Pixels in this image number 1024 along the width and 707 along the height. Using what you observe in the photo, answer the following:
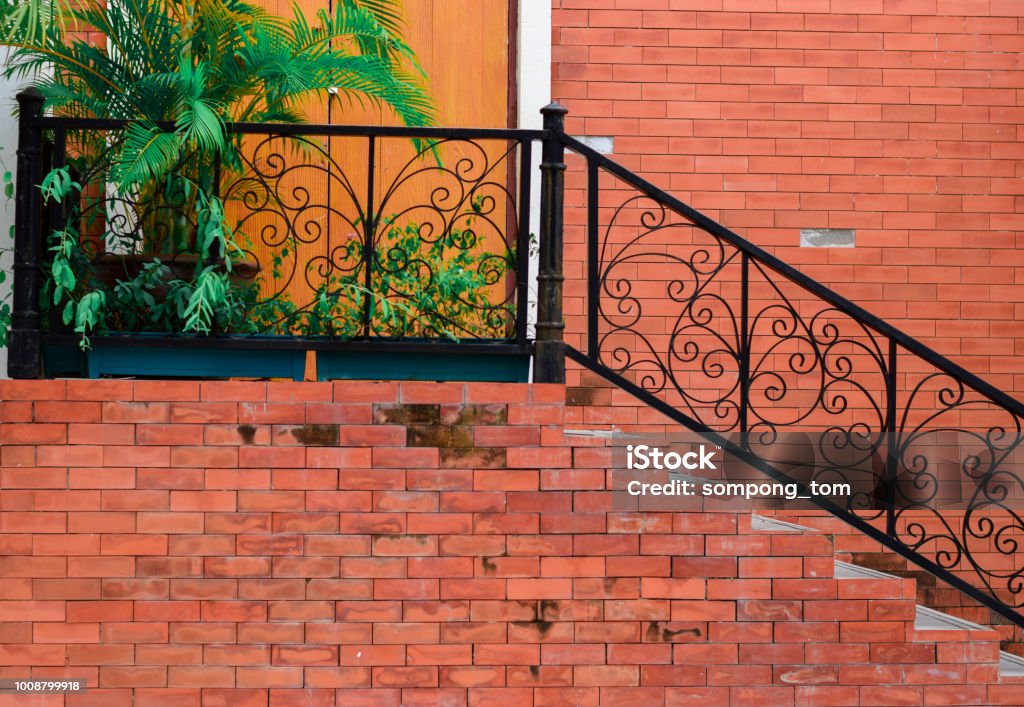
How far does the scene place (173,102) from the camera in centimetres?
463

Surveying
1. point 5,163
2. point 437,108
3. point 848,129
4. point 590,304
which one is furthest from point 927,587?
point 5,163

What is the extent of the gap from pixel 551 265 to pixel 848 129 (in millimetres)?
2458

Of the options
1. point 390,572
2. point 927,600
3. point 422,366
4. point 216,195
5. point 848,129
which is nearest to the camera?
point 390,572

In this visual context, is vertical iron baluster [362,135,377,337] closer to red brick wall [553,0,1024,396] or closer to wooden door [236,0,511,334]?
wooden door [236,0,511,334]

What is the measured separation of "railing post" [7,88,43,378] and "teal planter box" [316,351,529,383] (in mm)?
1211

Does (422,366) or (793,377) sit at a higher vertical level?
(422,366)

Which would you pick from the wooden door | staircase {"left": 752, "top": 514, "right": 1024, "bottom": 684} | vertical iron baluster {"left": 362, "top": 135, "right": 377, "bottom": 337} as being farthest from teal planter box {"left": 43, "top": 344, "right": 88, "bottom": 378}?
staircase {"left": 752, "top": 514, "right": 1024, "bottom": 684}

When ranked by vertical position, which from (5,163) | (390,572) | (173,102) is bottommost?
(390,572)

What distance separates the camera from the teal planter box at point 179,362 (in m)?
4.57

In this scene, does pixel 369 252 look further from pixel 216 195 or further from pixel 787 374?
pixel 787 374

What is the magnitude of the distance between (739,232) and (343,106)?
7.79ft

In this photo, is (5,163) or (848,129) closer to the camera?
(5,163)

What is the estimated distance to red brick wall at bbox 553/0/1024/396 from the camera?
601 cm

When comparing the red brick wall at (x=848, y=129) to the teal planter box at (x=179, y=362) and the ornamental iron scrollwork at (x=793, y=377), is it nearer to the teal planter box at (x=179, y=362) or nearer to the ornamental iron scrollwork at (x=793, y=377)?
the ornamental iron scrollwork at (x=793, y=377)
